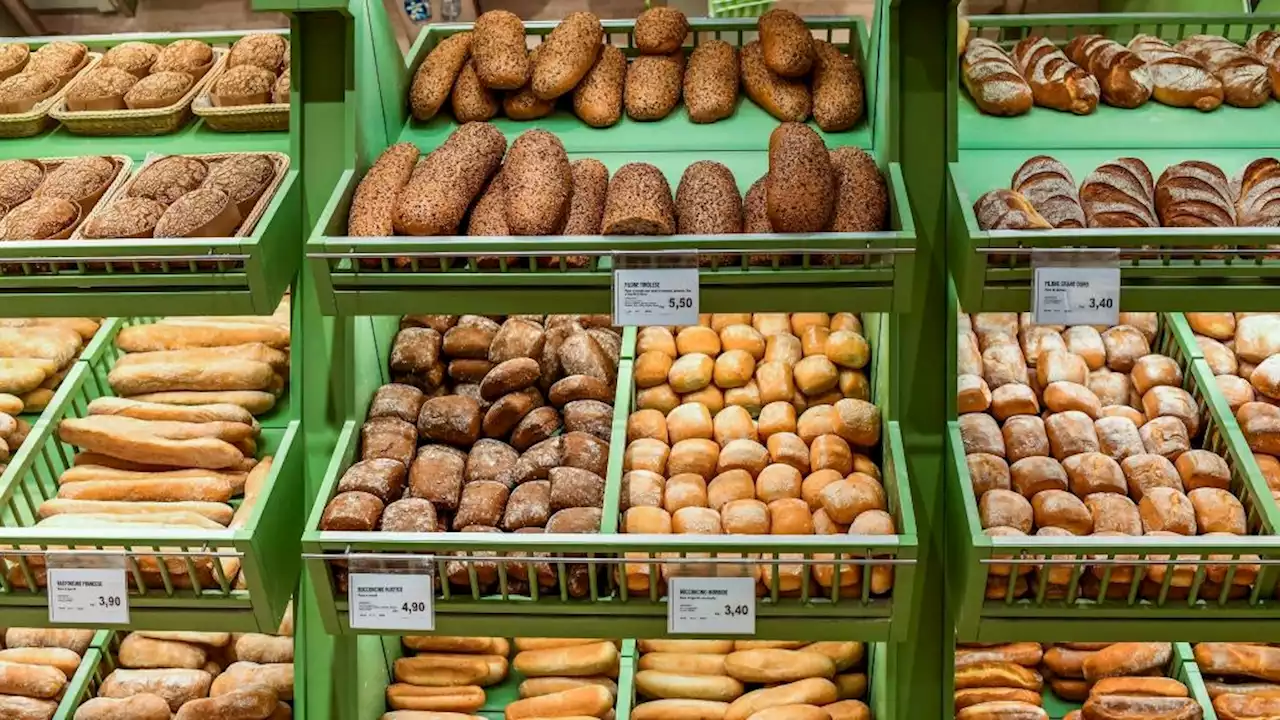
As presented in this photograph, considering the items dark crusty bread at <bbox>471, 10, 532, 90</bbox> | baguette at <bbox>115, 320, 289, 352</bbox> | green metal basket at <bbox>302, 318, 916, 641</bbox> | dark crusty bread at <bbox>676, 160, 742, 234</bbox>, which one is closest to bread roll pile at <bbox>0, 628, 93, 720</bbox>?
baguette at <bbox>115, 320, 289, 352</bbox>

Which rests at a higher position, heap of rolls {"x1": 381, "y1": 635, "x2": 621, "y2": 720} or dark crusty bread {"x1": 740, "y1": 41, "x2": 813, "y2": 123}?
dark crusty bread {"x1": 740, "y1": 41, "x2": 813, "y2": 123}

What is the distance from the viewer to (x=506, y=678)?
221 centimetres

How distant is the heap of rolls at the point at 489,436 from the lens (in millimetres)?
1751

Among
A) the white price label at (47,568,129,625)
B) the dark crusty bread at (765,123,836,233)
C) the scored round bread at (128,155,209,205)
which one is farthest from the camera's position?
the scored round bread at (128,155,209,205)

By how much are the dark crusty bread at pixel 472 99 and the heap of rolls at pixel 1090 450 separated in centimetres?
100

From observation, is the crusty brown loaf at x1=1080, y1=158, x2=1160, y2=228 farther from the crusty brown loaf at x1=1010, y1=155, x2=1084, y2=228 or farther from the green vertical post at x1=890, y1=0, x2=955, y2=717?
the green vertical post at x1=890, y1=0, x2=955, y2=717

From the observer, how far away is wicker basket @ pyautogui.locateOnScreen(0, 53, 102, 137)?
7.05 ft

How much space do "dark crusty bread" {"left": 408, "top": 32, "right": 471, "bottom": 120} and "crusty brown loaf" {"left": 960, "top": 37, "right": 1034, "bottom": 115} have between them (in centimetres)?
97

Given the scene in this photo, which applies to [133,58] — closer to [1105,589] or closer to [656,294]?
[656,294]

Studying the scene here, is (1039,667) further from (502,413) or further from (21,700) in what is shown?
→ (21,700)

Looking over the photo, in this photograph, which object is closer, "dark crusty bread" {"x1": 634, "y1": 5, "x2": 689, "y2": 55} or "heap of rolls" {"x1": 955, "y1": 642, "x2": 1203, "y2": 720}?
"heap of rolls" {"x1": 955, "y1": 642, "x2": 1203, "y2": 720}

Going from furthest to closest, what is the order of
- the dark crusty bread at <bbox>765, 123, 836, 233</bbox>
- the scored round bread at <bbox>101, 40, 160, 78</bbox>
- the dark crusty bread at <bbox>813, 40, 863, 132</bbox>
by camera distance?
the scored round bread at <bbox>101, 40, 160, 78</bbox>
the dark crusty bread at <bbox>813, 40, 863, 132</bbox>
the dark crusty bread at <bbox>765, 123, 836, 233</bbox>

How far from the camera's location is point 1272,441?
2.00m

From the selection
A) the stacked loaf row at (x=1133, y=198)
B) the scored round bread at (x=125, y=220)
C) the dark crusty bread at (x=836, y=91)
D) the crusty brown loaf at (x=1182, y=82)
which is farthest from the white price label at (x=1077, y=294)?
the scored round bread at (x=125, y=220)
